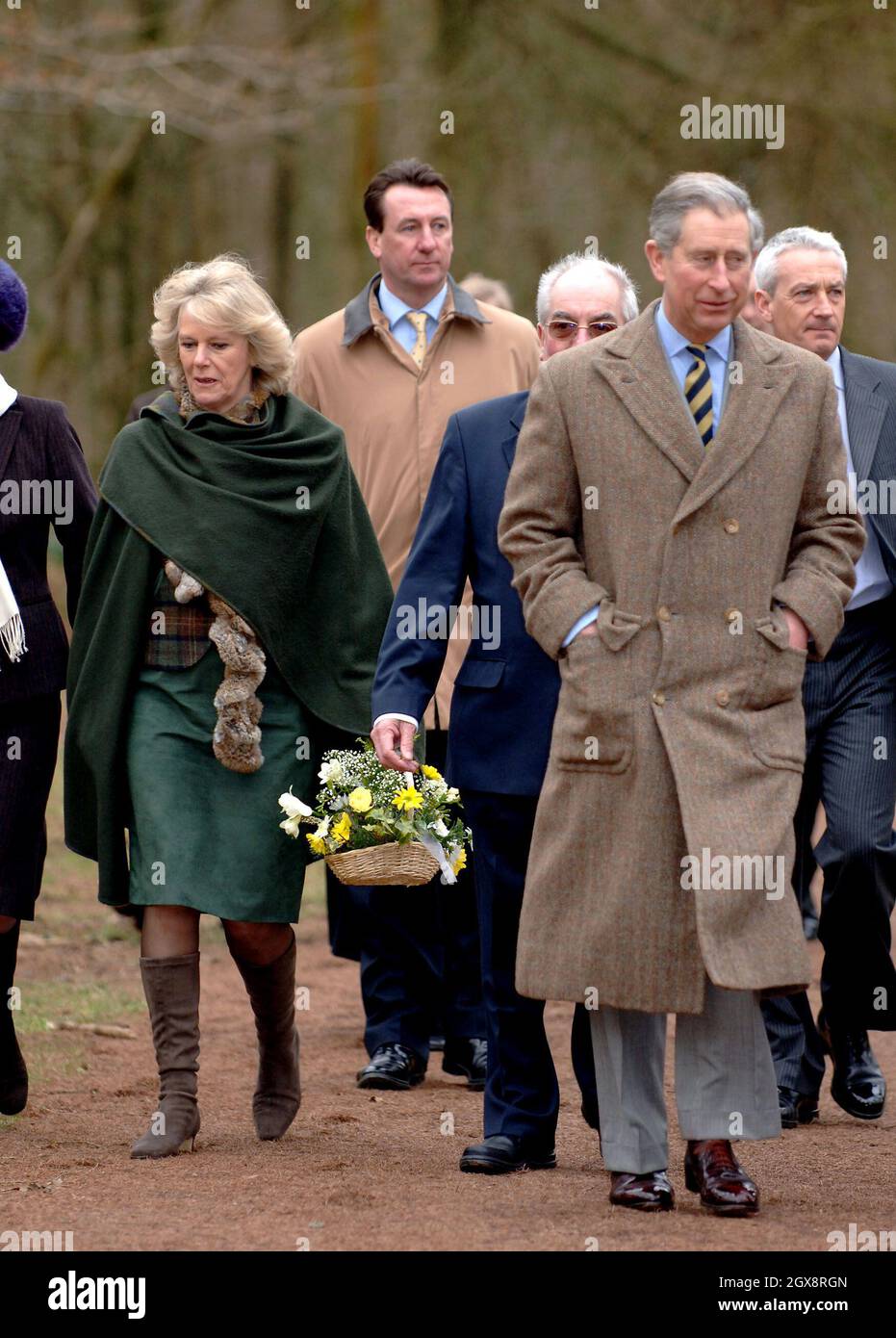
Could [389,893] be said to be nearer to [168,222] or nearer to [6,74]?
[6,74]

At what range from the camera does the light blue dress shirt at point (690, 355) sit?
16.4 feet

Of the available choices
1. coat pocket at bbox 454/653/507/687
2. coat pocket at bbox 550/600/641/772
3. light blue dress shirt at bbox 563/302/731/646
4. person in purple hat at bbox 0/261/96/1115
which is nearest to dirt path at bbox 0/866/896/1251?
person in purple hat at bbox 0/261/96/1115

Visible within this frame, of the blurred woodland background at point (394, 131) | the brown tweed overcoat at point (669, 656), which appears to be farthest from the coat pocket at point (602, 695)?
the blurred woodland background at point (394, 131)

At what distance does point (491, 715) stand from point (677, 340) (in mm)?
938

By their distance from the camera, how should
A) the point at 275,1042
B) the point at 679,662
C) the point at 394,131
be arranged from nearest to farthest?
1. the point at 679,662
2. the point at 275,1042
3. the point at 394,131

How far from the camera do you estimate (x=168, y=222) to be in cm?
1658

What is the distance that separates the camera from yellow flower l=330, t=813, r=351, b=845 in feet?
17.6

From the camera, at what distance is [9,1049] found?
6297 millimetres

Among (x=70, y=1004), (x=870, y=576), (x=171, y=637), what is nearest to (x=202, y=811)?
(x=171, y=637)

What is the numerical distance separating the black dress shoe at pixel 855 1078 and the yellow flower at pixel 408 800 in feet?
5.32

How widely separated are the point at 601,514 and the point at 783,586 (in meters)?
0.39

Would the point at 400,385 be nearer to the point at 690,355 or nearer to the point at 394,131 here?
the point at 690,355

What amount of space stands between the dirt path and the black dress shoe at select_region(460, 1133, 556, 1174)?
0.05 m

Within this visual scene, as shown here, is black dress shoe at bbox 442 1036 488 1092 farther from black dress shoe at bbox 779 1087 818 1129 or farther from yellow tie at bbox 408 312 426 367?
yellow tie at bbox 408 312 426 367
